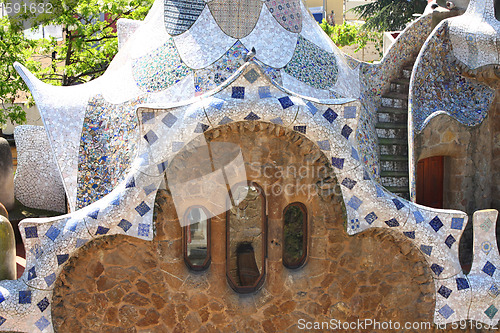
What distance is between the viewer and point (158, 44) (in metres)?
5.66

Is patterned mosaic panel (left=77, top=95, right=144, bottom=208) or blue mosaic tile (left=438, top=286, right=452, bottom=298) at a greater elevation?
patterned mosaic panel (left=77, top=95, right=144, bottom=208)

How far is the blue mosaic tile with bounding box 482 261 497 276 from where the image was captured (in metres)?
5.13

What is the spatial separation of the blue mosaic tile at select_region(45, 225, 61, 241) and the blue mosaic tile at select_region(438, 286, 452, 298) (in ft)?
11.4

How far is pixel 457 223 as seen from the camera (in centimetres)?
500

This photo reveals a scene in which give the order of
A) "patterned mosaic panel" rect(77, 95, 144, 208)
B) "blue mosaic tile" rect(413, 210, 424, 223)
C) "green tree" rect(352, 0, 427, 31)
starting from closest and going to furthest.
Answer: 1. "blue mosaic tile" rect(413, 210, 424, 223)
2. "patterned mosaic panel" rect(77, 95, 144, 208)
3. "green tree" rect(352, 0, 427, 31)

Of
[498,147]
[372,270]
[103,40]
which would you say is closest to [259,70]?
[372,270]

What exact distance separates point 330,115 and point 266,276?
1.56 meters

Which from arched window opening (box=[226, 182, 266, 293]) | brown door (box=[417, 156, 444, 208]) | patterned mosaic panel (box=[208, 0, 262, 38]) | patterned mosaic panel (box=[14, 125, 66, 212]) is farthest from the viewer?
patterned mosaic panel (box=[14, 125, 66, 212])

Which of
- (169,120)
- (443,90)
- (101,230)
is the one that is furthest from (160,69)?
Result: (443,90)

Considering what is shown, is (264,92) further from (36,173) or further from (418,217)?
(36,173)

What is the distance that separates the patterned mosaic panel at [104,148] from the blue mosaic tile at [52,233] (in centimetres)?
77

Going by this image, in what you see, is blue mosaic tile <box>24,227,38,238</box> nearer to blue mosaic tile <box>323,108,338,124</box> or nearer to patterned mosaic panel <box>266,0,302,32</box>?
blue mosaic tile <box>323,108,338,124</box>

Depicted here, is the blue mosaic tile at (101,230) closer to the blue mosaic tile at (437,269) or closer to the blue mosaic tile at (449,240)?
the blue mosaic tile at (437,269)

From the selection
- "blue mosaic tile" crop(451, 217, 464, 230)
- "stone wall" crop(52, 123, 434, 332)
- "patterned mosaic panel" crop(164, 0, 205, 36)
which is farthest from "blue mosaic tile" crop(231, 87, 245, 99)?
"blue mosaic tile" crop(451, 217, 464, 230)
